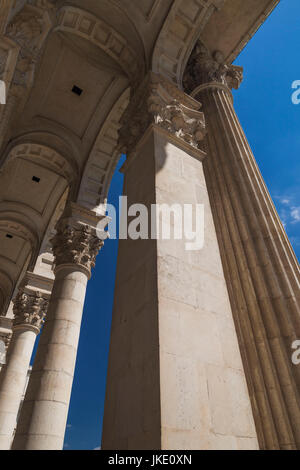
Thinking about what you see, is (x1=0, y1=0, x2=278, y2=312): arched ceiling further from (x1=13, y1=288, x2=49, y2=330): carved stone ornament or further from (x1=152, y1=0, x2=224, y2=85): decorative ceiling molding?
(x1=13, y1=288, x2=49, y2=330): carved stone ornament

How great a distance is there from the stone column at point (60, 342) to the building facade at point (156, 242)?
0.11 ft

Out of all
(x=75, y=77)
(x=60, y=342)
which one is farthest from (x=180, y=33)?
(x=60, y=342)

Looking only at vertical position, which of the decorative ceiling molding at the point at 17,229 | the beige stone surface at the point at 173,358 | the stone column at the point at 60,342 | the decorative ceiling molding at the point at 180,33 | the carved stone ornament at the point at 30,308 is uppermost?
the decorative ceiling molding at the point at 17,229

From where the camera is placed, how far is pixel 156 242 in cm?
345

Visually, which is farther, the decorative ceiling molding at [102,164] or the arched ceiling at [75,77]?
the decorative ceiling molding at [102,164]

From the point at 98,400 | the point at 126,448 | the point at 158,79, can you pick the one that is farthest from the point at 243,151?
the point at 98,400

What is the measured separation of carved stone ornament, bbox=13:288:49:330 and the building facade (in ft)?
0.12

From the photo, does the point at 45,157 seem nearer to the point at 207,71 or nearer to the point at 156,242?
the point at 207,71

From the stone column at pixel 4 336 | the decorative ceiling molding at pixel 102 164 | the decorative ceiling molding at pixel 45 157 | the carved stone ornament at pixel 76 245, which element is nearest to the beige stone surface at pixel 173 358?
the carved stone ornament at pixel 76 245

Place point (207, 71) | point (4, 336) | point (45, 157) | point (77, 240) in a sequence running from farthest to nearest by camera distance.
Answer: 1. point (4, 336)
2. point (45, 157)
3. point (77, 240)
4. point (207, 71)

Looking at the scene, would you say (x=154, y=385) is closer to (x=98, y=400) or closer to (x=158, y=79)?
(x=158, y=79)

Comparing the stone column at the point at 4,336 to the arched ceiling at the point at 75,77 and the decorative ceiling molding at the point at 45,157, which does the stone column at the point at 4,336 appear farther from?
the decorative ceiling molding at the point at 45,157

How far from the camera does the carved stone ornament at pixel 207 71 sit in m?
8.15

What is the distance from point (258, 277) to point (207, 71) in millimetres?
6336
